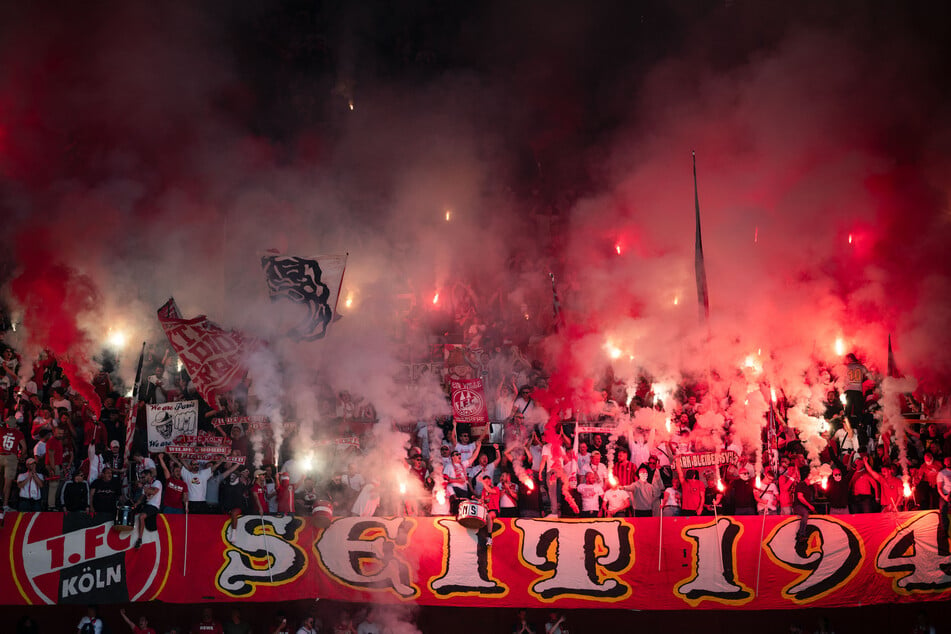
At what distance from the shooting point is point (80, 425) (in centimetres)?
972

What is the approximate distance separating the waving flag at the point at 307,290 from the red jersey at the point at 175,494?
2467 millimetres

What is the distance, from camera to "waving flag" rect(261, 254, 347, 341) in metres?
10.4

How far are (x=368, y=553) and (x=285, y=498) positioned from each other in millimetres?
1252

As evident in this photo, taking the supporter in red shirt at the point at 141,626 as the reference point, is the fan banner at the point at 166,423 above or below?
above

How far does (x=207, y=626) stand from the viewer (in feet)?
28.8

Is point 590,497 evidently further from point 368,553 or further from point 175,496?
point 175,496

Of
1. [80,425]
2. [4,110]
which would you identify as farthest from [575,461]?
[4,110]

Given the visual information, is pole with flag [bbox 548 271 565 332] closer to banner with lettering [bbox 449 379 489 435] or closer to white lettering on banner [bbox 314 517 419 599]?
banner with lettering [bbox 449 379 489 435]

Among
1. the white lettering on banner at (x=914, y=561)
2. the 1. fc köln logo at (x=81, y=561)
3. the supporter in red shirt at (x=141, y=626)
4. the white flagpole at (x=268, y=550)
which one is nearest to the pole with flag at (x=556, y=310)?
the white lettering on banner at (x=914, y=561)

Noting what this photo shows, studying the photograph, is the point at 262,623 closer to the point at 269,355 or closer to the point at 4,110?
the point at 269,355

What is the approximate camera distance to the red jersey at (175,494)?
29.3ft

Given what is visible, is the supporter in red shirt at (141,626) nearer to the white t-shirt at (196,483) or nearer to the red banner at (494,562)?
the red banner at (494,562)

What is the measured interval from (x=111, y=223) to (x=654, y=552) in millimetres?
10108

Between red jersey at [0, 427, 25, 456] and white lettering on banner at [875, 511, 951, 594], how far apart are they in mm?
9659
